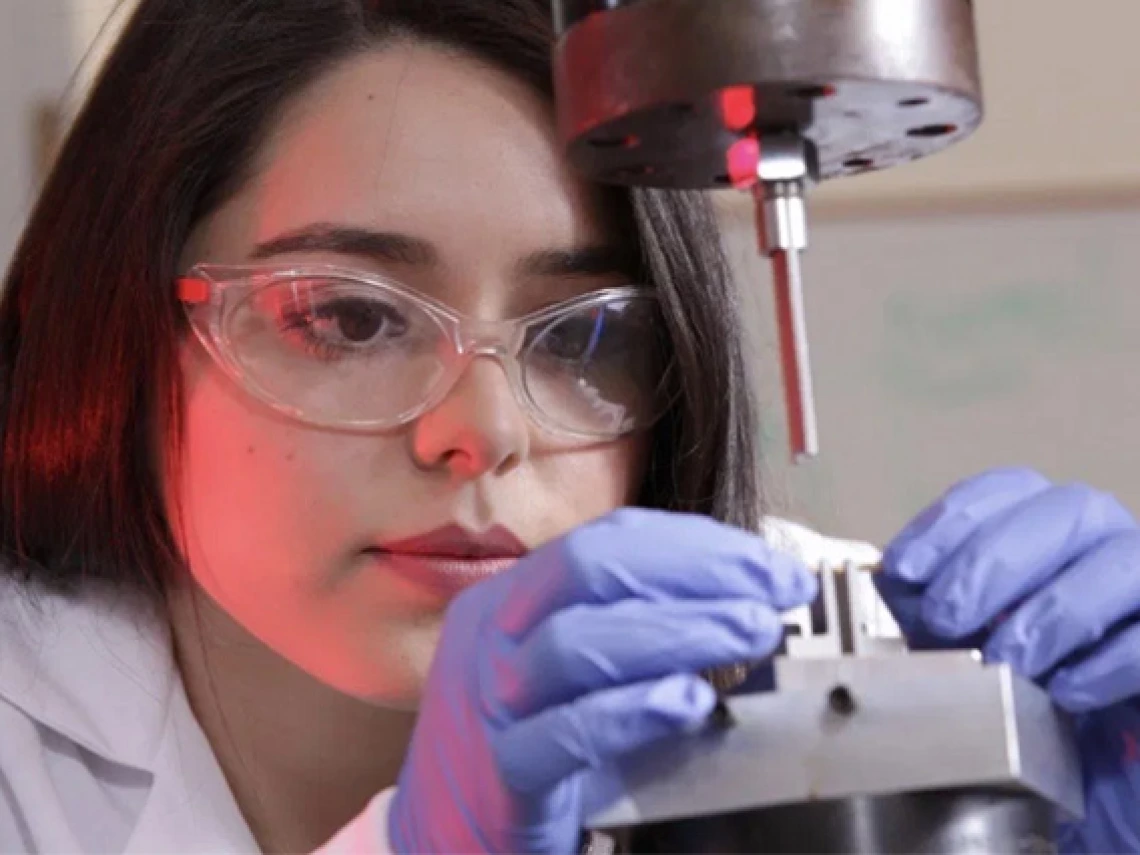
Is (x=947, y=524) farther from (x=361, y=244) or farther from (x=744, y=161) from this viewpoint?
(x=361, y=244)

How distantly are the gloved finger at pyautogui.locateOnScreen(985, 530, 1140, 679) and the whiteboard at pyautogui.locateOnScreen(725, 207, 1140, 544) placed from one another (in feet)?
3.11

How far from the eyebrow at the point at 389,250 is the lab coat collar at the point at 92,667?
0.34 meters

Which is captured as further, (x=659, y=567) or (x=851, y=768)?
(x=659, y=567)

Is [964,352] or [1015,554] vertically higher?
[964,352]

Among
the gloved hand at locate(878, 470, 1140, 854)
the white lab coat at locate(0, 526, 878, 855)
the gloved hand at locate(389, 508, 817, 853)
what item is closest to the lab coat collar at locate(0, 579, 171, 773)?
the white lab coat at locate(0, 526, 878, 855)

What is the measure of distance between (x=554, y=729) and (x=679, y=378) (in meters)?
0.55

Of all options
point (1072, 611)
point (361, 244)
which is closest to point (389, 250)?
point (361, 244)

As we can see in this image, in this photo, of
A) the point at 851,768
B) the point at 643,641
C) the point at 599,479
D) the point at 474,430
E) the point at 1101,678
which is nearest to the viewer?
the point at 851,768

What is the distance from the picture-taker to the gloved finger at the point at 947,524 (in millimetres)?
948

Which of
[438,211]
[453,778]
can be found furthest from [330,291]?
[453,778]

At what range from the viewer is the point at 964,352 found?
196 centimetres

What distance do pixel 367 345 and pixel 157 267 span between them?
0.58 feet

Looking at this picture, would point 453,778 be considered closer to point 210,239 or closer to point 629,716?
Result: point 629,716

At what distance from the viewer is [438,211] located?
3.86 ft
